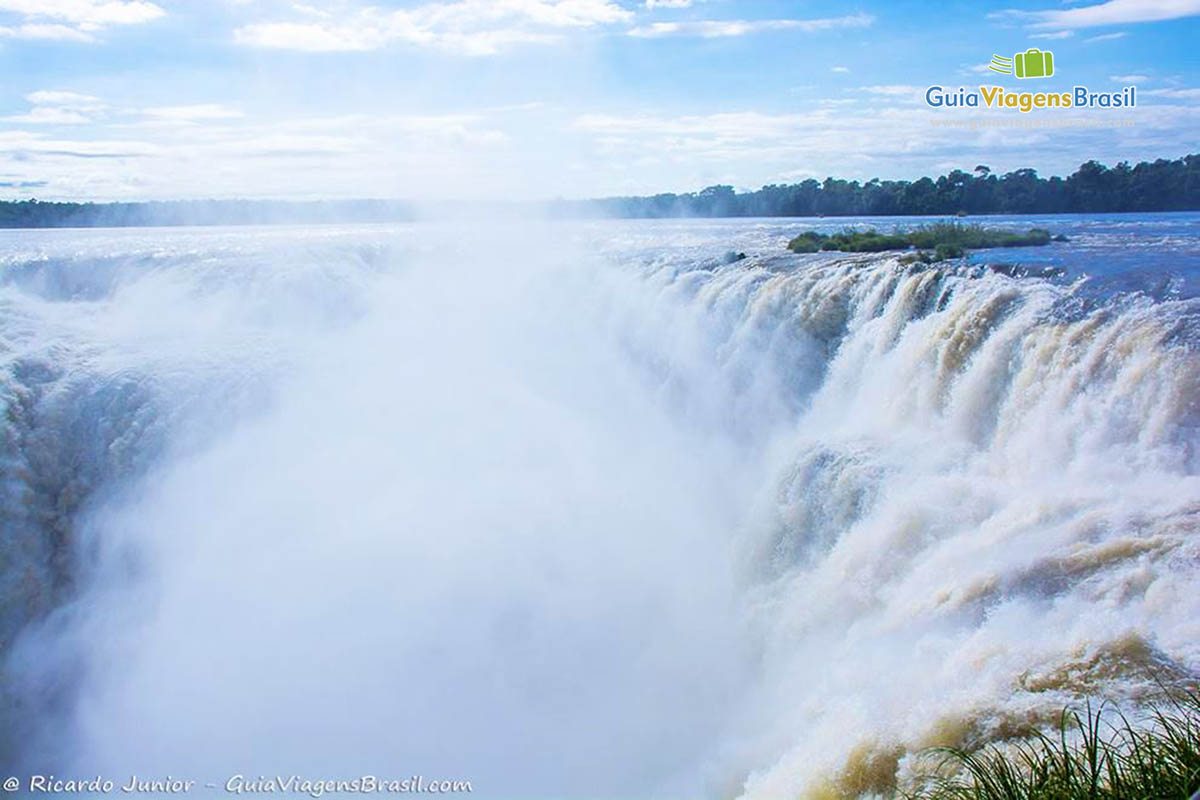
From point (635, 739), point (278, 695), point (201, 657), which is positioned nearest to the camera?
point (635, 739)

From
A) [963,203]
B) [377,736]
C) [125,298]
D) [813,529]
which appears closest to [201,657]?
[377,736]

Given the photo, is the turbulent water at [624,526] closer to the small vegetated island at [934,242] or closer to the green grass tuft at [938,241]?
the small vegetated island at [934,242]

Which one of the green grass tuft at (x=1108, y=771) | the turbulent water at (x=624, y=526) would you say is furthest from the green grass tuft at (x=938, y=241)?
the green grass tuft at (x=1108, y=771)

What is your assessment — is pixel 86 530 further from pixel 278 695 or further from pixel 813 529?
pixel 813 529

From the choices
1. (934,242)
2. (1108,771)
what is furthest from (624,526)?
(1108,771)

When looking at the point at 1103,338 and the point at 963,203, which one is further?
the point at 963,203
